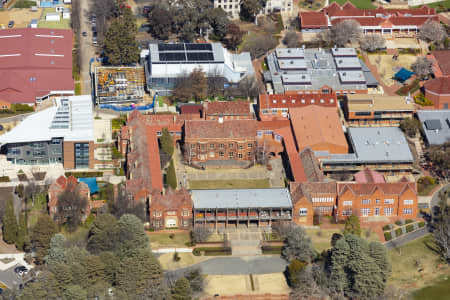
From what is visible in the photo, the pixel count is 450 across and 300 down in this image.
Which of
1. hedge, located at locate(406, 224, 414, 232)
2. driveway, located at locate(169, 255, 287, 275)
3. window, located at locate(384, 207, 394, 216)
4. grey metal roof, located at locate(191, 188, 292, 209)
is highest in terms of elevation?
grey metal roof, located at locate(191, 188, 292, 209)

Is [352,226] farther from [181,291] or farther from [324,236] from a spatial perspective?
[181,291]

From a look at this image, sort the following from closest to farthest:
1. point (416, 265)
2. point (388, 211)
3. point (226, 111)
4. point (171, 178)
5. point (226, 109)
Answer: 1. point (416, 265)
2. point (388, 211)
3. point (171, 178)
4. point (226, 111)
5. point (226, 109)

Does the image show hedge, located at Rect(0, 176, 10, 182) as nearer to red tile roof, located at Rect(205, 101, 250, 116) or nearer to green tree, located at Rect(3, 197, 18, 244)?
green tree, located at Rect(3, 197, 18, 244)

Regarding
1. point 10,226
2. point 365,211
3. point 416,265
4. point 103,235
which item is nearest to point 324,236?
point 365,211

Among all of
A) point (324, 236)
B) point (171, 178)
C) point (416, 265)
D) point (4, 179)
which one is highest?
point (4, 179)

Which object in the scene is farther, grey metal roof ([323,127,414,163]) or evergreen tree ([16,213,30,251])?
grey metal roof ([323,127,414,163])

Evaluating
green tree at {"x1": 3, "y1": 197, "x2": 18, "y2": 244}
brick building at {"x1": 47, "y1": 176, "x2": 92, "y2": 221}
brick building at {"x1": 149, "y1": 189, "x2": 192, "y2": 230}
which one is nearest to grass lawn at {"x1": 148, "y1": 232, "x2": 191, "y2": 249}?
brick building at {"x1": 149, "y1": 189, "x2": 192, "y2": 230}

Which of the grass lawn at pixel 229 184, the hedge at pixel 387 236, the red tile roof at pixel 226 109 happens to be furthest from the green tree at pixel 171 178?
the hedge at pixel 387 236
